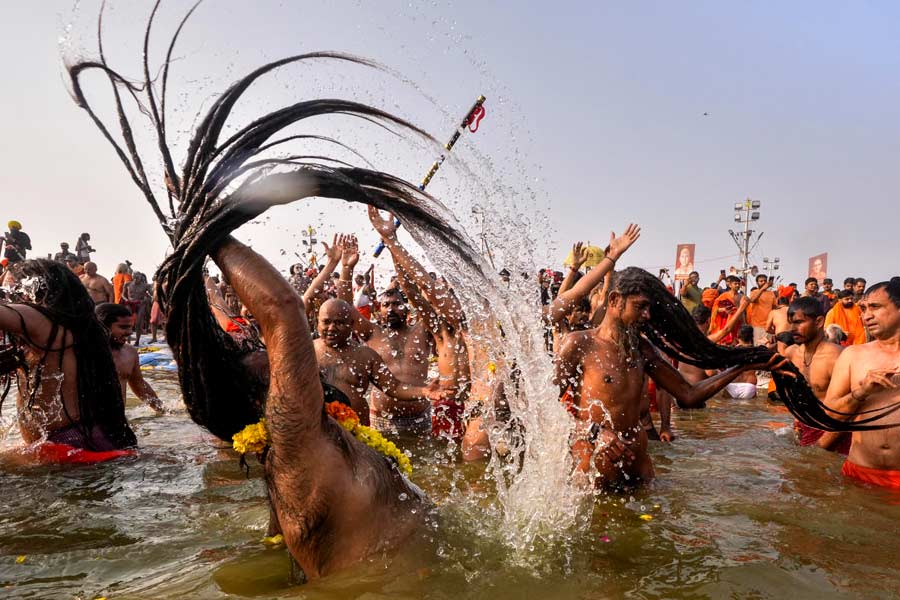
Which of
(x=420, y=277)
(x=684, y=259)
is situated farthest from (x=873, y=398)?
(x=684, y=259)

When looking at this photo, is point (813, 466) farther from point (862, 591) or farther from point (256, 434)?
point (256, 434)

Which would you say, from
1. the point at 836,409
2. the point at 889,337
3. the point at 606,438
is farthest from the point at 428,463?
the point at 889,337

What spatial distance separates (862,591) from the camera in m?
2.98

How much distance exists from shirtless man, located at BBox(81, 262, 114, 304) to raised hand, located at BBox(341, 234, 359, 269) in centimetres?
793

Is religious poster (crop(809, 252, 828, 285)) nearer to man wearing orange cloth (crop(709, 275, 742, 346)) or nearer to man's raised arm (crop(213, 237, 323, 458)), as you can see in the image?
man wearing orange cloth (crop(709, 275, 742, 346))

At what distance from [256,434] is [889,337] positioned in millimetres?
4456

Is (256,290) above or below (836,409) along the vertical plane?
above

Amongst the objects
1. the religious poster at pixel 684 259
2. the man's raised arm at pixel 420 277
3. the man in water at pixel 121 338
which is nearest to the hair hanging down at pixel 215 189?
the man's raised arm at pixel 420 277

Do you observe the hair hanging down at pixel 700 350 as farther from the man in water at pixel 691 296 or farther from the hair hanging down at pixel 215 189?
the man in water at pixel 691 296

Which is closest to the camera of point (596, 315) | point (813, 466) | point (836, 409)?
point (836, 409)

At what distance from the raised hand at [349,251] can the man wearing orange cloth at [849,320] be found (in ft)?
27.7

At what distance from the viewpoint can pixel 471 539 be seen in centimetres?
301

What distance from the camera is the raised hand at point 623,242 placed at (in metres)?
5.79

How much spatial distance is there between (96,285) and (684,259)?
2730 cm
